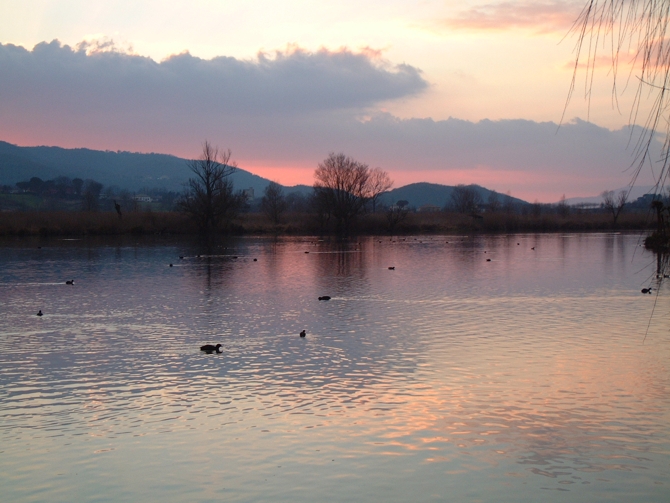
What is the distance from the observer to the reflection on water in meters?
7.70

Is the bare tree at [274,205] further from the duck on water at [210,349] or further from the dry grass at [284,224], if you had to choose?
the duck on water at [210,349]

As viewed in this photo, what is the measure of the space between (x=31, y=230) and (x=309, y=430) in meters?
63.9

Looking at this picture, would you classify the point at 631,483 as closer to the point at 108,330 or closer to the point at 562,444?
the point at 562,444

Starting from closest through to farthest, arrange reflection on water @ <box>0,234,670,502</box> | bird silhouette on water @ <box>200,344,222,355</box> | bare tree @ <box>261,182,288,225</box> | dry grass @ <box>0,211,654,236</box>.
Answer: reflection on water @ <box>0,234,670,502</box> → bird silhouette on water @ <box>200,344,222,355</box> → dry grass @ <box>0,211,654,236</box> → bare tree @ <box>261,182,288,225</box>

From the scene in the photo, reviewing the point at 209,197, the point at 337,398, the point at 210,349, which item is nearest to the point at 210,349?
the point at 210,349

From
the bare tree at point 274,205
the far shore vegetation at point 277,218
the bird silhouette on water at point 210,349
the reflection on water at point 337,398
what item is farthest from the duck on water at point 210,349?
the bare tree at point 274,205

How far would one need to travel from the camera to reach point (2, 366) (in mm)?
12773

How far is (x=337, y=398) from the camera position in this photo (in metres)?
10.6

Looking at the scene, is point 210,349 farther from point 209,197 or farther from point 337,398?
point 209,197

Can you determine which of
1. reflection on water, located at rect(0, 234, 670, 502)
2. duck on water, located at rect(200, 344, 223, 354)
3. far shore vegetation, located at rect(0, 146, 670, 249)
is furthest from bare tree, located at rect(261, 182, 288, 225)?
duck on water, located at rect(200, 344, 223, 354)

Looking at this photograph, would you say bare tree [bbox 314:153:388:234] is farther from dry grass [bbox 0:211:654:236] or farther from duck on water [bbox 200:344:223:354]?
duck on water [bbox 200:344:223:354]

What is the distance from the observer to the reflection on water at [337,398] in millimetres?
7695

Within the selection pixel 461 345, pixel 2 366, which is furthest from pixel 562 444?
pixel 2 366

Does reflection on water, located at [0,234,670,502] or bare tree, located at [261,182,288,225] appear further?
bare tree, located at [261,182,288,225]
